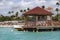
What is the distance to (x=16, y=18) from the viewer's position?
465 feet

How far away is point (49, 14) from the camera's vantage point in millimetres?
52625

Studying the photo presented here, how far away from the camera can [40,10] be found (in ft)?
175

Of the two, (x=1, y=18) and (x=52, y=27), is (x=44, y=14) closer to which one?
(x=52, y=27)

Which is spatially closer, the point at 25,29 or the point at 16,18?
the point at 25,29

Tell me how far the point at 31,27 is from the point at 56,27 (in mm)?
5313

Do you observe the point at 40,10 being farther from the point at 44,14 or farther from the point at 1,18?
the point at 1,18

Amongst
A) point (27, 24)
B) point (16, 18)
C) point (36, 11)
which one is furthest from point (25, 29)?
point (16, 18)

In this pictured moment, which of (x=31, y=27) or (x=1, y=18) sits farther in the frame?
(x=1, y=18)

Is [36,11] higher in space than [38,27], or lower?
higher

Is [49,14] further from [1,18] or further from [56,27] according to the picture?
[1,18]

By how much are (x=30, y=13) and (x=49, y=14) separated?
3917mm

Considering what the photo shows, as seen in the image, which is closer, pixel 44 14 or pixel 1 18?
pixel 44 14

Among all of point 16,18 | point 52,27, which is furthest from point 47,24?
point 16,18

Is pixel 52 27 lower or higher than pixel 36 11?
lower
